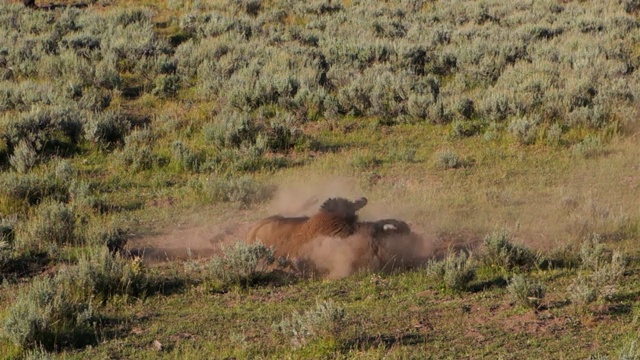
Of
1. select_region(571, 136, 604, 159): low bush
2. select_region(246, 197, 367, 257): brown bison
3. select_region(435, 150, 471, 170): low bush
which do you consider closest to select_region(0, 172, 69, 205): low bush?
select_region(246, 197, 367, 257): brown bison

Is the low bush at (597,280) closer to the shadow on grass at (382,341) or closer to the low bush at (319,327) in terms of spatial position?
the shadow on grass at (382,341)

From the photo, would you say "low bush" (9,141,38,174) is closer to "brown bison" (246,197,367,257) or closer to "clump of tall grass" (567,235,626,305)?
"brown bison" (246,197,367,257)

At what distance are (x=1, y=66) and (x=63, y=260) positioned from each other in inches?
400

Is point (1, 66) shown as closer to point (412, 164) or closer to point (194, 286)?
point (412, 164)

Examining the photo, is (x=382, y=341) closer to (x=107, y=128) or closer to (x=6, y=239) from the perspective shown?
(x=6, y=239)


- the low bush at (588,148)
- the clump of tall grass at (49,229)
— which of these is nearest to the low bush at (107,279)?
the clump of tall grass at (49,229)

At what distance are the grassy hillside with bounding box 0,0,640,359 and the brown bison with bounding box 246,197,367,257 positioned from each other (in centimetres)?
56

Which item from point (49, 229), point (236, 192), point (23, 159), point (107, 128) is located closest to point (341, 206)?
point (236, 192)

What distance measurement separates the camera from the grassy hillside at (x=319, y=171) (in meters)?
6.77

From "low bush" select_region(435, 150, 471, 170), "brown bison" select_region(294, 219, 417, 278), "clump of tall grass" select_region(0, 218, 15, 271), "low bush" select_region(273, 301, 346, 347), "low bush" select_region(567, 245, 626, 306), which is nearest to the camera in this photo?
"low bush" select_region(273, 301, 346, 347)

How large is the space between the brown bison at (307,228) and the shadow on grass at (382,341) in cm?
191

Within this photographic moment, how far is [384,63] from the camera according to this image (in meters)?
18.0

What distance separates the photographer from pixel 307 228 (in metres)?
8.59

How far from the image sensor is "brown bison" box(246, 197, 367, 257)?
838cm
